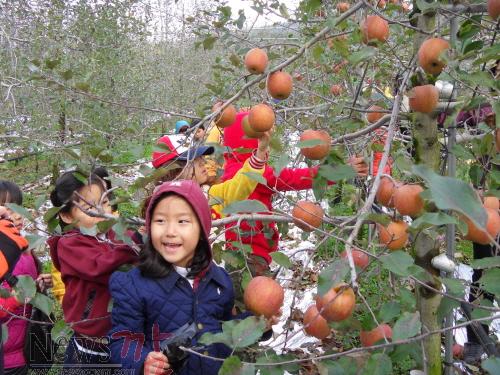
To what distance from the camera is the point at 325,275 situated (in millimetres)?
683

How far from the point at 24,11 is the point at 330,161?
5264 millimetres

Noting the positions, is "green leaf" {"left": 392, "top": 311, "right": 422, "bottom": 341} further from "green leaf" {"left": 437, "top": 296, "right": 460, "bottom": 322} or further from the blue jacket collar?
the blue jacket collar

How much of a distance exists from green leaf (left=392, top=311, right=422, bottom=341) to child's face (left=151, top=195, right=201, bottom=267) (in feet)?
2.05

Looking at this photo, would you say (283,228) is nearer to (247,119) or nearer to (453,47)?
(247,119)

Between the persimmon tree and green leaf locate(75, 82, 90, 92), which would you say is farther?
green leaf locate(75, 82, 90, 92)

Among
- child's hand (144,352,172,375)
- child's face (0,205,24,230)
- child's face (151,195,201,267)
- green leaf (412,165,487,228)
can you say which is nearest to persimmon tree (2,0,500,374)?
green leaf (412,165,487,228)

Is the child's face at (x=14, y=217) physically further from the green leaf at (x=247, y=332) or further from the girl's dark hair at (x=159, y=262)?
the green leaf at (x=247, y=332)

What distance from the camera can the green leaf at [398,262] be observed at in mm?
662

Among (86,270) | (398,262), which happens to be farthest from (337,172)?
(86,270)

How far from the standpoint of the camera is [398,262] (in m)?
0.68

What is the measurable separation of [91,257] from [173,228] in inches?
12.6

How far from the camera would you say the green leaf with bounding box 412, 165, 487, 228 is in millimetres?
418

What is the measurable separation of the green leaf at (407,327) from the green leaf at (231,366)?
0.22 metres

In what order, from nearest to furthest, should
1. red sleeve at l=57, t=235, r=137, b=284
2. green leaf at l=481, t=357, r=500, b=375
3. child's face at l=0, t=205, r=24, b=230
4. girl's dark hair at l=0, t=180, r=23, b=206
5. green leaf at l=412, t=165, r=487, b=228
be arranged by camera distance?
green leaf at l=412, t=165, r=487, b=228, green leaf at l=481, t=357, r=500, b=375, red sleeve at l=57, t=235, r=137, b=284, child's face at l=0, t=205, r=24, b=230, girl's dark hair at l=0, t=180, r=23, b=206
